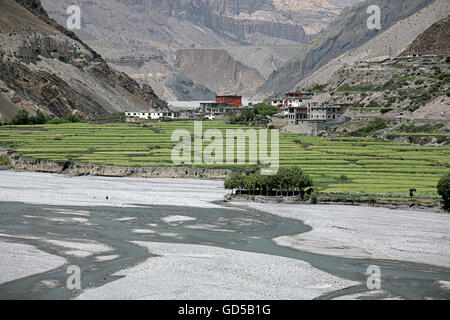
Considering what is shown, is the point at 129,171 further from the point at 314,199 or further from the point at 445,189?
the point at 445,189

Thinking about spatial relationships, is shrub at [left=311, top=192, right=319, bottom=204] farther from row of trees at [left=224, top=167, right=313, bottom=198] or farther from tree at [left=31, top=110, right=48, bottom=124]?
tree at [left=31, top=110, right=48, bottom=124]

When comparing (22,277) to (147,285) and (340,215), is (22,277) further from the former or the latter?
(340,215)

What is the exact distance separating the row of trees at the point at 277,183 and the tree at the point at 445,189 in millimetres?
15700

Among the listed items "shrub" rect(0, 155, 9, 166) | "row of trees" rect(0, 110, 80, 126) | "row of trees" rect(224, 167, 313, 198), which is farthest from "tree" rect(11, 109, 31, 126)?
"row of trees" rect(224, 167, 313, 198)

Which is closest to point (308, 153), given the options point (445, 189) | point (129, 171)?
point (129, 171)

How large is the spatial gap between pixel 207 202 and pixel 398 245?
92.9 ft

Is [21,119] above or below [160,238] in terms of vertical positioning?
above

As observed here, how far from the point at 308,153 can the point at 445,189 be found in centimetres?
4504

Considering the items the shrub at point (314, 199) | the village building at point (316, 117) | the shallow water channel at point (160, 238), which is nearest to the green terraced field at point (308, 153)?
the shrub at point (314, 199)

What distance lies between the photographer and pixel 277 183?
286 ft

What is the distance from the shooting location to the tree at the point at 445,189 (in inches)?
3029

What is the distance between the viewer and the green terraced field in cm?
9262
